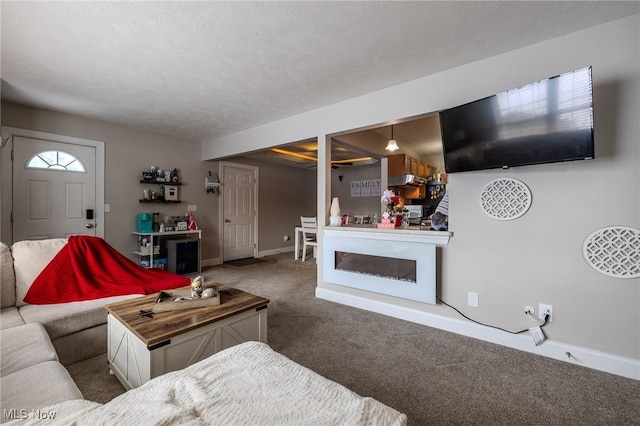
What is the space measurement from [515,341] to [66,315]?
11.3 feet

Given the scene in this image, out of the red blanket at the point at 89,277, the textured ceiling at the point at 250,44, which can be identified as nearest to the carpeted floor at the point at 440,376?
the red blanket at the point at 89,277

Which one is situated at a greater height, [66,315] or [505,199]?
[505,199]

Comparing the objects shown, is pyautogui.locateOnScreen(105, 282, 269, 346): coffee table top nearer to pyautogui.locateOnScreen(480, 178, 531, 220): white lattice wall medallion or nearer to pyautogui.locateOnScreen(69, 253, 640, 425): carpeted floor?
pyautogui.locateOnScreen(69, 253, 640, 425): carpeted floor

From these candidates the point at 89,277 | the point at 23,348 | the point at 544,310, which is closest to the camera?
the point at 23,348

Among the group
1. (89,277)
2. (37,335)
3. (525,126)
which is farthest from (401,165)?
(37,335)

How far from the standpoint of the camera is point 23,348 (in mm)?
1381

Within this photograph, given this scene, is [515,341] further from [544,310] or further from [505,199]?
[505,199]

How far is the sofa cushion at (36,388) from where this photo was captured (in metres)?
0.99

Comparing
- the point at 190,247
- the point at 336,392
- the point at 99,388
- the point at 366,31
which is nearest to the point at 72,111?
the point at 190,247

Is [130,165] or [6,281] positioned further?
[130,165]

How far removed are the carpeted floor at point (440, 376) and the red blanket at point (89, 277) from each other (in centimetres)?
54

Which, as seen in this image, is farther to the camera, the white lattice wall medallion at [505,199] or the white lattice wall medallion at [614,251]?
the white lattice wall medallion at [505,199]

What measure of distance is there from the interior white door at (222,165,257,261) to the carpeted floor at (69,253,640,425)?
333cm

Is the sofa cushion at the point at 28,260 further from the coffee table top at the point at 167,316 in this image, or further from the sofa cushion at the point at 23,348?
the coffee table top at the point at 167,316
